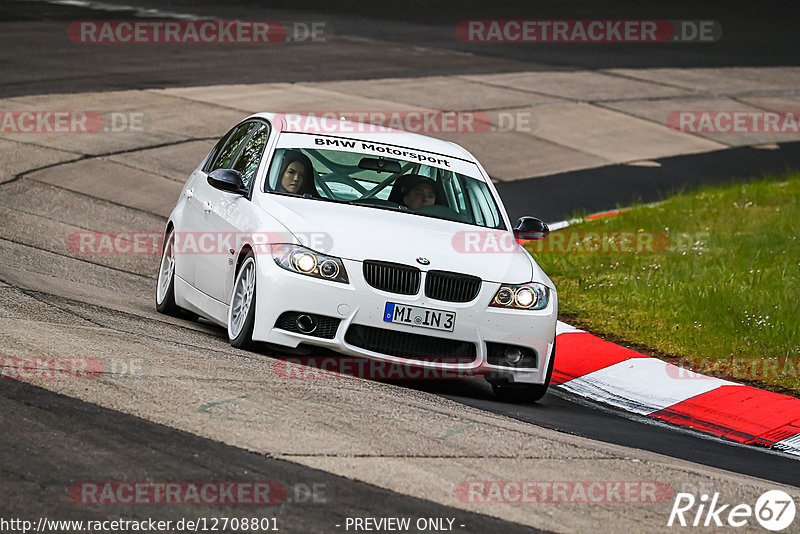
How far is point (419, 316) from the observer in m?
7.74

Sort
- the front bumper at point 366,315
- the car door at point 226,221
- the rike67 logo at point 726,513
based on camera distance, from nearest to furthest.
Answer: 1. the rike67 logo at point 726,513
2. the front bumper at point 366,315
3. the car door at point 226,221

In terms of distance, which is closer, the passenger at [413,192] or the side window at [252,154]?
the passenger at [413,192]

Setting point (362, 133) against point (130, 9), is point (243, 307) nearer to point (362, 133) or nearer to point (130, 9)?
point (362, 133)

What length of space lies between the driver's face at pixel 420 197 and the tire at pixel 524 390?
1.45 metres

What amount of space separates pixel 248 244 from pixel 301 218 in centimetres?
38

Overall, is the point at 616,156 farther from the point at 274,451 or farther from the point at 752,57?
the point at 274,451

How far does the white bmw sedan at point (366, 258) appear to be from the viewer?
777 centimetres

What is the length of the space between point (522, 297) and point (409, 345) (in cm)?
83

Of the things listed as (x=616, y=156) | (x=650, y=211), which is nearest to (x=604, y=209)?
(x=650, y=211)

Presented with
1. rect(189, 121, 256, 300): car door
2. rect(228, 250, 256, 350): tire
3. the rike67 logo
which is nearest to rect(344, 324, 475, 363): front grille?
rect(228, 250, 256, 350): tire

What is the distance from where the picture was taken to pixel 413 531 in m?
4.98

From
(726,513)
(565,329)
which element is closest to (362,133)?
(565,329)

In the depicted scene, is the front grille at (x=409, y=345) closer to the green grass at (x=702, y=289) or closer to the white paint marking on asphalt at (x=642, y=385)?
the white paint marking on asphalt at (x=642, y=385)

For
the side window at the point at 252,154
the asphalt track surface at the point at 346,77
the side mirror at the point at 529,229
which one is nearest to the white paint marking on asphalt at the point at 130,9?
the asphalt track surface at the point at 346,77
